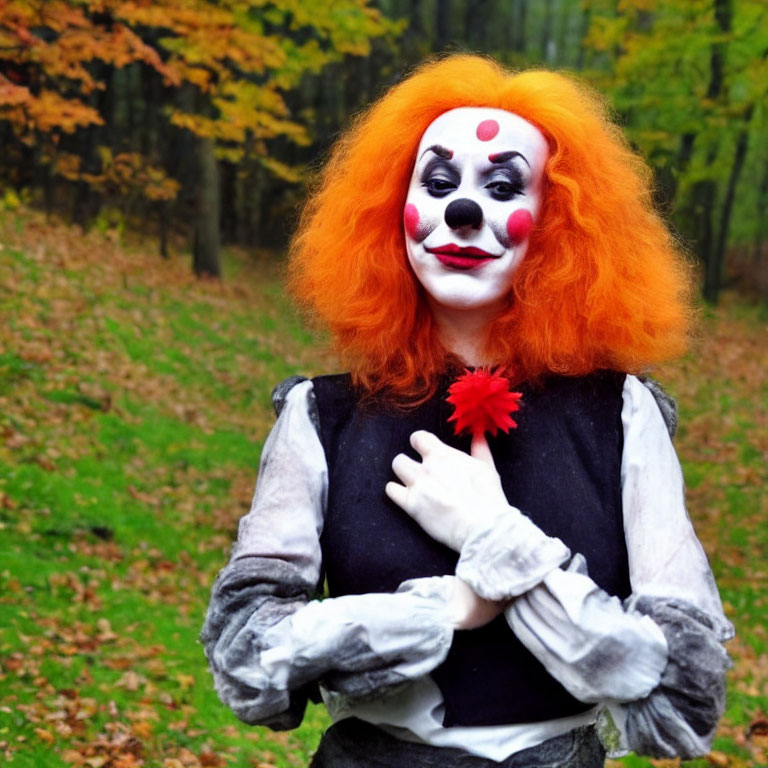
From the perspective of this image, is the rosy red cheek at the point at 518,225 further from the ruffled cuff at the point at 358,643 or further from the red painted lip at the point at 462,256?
the ruffled cuff at the point at 358,643

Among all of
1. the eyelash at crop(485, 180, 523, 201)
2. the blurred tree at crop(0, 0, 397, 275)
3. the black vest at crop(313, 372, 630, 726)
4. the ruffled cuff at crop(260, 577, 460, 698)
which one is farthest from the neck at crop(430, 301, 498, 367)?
the blurred tree at crop(0, 0, 397, 275)

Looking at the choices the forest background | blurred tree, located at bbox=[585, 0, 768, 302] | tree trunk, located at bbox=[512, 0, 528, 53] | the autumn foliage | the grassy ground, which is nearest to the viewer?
the grassy ground

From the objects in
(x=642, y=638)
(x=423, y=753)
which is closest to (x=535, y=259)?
(x=642, y=638)

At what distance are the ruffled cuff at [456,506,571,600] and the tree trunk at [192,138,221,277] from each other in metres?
9.75

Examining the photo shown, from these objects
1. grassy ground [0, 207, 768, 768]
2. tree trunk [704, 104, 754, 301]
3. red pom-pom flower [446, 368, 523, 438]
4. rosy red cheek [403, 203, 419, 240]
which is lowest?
grassy ground [0, 207, 768, 768]

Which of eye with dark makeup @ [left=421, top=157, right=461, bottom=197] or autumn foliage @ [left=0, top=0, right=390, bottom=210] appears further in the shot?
autumn foliage @ [left=0, top=0, right=390, bottom=210]

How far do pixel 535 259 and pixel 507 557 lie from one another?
2.08ft

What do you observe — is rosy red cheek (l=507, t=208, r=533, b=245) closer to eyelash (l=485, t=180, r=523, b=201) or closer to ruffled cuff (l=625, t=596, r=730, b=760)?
eyelash (l=485, t=180, r=523, b=201)

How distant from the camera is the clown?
158 cm

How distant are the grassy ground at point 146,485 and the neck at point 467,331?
52 cm

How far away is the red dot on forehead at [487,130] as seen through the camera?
74.0 inches

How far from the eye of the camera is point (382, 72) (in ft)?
43.5

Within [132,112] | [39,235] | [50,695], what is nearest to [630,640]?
[50,695]

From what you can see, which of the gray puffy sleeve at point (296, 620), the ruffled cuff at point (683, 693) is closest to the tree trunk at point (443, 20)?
the gray puffy sleeve at point (296, 620)
